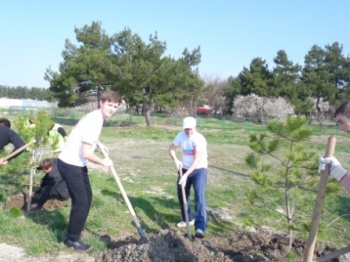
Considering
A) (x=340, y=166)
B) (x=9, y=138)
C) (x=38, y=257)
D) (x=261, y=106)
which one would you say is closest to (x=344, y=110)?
(x=340, y=166)

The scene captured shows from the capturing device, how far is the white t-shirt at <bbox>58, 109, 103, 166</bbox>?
348cm

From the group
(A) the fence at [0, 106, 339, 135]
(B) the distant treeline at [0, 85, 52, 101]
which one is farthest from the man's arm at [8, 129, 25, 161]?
(B) the distant treeline at [0, 85, 52, 101]

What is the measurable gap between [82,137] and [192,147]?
62.6 inches

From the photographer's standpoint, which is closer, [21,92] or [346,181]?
[346,181]

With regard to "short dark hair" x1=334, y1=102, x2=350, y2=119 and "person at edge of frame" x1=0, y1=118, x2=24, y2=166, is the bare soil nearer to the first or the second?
"person at edge of frame" x1=0, y1=118, x2=24, y2=166

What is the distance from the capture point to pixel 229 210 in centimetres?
575

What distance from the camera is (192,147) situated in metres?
4.70

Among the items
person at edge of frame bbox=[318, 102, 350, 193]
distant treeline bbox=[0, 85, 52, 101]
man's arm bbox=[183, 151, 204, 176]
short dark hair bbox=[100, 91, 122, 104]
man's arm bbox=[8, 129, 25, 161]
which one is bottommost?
man's arm bbox=[183, 151, 204, 176]

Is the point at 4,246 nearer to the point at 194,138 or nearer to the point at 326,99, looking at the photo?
the point at 194,138

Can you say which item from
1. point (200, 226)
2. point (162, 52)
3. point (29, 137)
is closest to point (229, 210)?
point (200, 226)

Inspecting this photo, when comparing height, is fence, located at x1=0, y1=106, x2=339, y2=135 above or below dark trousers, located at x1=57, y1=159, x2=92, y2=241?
below

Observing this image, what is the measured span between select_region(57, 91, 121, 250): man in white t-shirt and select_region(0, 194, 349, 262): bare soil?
292 mm

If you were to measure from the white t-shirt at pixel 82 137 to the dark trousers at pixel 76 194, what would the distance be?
0.07 metres

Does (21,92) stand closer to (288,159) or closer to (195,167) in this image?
(195,167)
